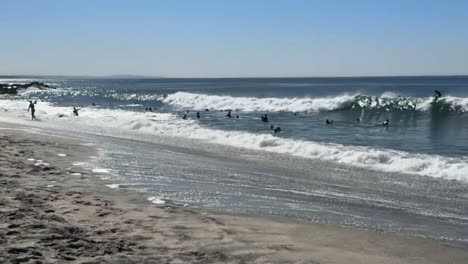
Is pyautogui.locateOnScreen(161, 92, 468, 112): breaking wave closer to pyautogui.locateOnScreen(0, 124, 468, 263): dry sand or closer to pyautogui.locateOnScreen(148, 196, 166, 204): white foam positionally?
pyautogui.locateOnScreen(148, 196, 166, 204): white foam

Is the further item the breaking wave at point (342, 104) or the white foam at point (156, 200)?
the breaking wave at point (342, 104)

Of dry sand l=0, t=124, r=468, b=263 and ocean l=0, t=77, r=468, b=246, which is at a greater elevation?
dry sand l=0, t=124, r=468, b=263

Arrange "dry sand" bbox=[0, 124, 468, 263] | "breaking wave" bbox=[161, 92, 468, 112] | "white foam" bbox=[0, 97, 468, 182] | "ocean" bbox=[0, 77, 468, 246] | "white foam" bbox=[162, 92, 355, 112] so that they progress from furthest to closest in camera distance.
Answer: "white foam" bbox=[162, 92, 355, 112] < "breaking wave" bbox=[161, 92, 468, 112] < "white foam" bbox=[0, 97, 468, 182] < "ocean" bbox=[0, 77, 468, 246] < "dry sand" bbox=[0, 124, 468, 263]

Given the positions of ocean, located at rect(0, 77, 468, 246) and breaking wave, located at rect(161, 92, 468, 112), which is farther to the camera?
breaking wave, located at rect(161, 92, 468, 112)

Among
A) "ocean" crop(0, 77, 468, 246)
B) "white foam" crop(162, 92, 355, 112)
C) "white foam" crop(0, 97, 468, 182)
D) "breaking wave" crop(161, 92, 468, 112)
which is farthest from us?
"white foam" crop(162, 92, 355, 112)

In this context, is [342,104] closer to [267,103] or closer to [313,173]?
[267,103]

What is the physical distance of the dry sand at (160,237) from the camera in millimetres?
5637

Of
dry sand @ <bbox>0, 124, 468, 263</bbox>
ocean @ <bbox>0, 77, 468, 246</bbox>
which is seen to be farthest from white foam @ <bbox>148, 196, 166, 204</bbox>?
dry sand @ <bbox>0, 124, 468, 263</bbox>

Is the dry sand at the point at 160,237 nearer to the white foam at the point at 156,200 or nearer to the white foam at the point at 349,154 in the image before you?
the white foam at the point at 156,200

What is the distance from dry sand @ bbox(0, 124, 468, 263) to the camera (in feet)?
18.5

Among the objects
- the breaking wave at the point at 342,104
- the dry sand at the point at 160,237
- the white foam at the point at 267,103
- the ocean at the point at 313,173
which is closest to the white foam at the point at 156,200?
the ocean at the point at 313,173

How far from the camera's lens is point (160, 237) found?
21.1 feet

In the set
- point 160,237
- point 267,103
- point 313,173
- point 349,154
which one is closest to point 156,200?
point 160,237

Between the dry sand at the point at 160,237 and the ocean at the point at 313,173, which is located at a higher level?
the dry sand at the point at 160,237
